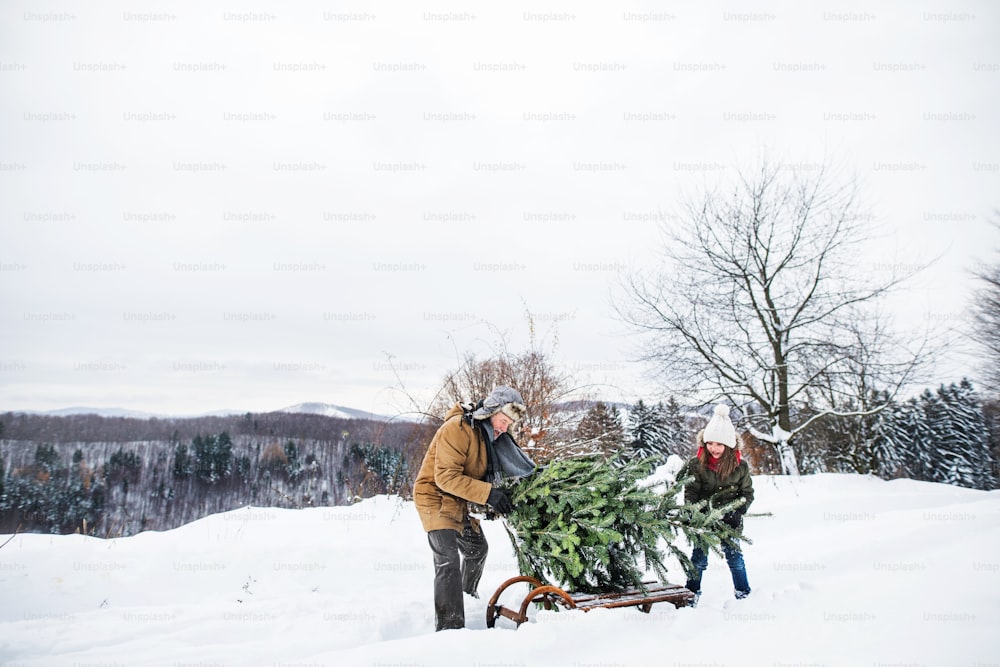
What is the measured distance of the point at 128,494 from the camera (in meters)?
61.4

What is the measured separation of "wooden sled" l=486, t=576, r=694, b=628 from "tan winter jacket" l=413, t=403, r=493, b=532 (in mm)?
711

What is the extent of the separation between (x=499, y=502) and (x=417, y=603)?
1547mm

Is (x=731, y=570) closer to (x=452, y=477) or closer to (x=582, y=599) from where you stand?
(x=582, y=599)

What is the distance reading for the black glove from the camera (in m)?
4.56

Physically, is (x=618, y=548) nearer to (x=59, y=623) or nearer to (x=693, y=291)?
(x=59, y=623)

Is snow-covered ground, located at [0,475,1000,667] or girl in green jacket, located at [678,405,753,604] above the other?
girl in green jacket, located at [678,405,753,604]

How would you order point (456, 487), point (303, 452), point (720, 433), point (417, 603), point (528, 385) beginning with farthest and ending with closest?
1. point (303, 452)
2. point (528, 385)
3. point (720, 433)
4. point (417, 603)
5. point (456, 487)

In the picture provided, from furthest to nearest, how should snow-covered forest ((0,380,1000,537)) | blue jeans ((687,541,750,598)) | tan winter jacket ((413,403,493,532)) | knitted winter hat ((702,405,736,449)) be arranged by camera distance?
snow-covered forest ((0,380,1000,537)) < knitted winter hat ((702,405,736,449)) < blue jeans ((687,541,750,598)) < tan winter jacket ((413,403,493,532))

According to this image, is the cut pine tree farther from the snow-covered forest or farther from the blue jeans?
the snow-covered forest

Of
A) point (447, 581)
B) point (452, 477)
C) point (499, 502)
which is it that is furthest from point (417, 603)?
point (452, 477)

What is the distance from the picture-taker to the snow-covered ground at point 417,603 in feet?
11.8

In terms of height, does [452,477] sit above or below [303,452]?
below

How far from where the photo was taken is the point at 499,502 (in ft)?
15.0

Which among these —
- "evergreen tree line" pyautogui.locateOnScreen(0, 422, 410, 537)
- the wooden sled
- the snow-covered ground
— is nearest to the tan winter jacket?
the wooden sled
